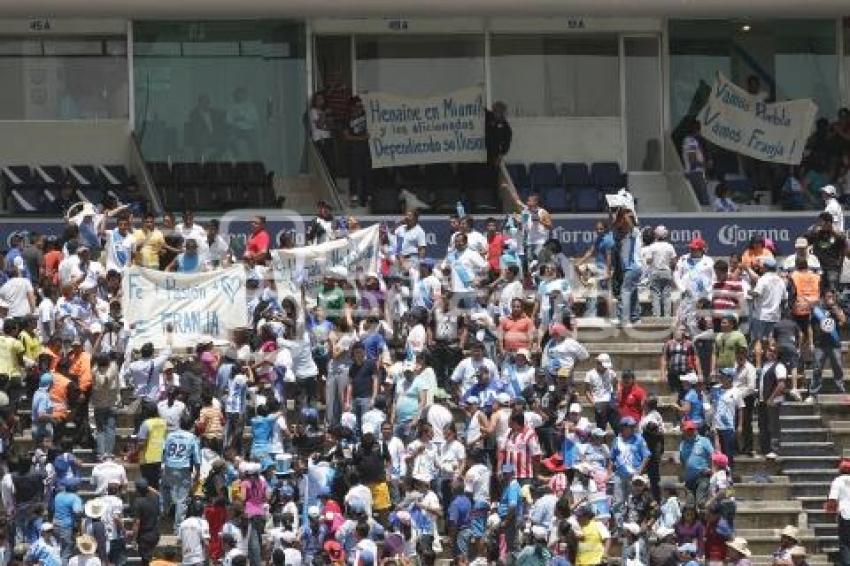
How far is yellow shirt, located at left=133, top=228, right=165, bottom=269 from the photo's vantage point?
4422cm

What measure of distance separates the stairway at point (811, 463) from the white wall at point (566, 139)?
10.8 metres

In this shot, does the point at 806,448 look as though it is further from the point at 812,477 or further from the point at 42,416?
the point at 42,416

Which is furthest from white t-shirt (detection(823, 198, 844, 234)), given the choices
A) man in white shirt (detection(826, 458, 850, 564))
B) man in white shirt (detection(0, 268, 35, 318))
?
man in white shirt (detection(0, 268, 35, 318))

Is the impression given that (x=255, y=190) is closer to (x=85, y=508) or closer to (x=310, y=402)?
(x=310, y=402)

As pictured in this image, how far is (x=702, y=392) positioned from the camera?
40781 mm

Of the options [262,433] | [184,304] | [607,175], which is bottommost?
[262,433]

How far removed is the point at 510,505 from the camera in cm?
3841

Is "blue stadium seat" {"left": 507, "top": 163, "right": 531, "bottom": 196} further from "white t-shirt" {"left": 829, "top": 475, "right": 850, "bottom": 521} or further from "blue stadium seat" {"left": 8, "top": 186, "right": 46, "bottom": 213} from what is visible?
"white t-shirt" {"left": 829, "top": 475, "right": 850, "bottom": 521}

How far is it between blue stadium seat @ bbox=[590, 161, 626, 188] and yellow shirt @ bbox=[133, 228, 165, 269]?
369 inches

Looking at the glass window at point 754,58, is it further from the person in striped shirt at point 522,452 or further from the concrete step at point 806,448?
the person in striped shirt at point 522,452

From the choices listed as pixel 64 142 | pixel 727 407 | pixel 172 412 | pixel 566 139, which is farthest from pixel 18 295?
pixel 566 139

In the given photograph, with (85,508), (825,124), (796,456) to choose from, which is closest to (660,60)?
(825,124)

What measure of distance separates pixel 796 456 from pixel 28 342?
9697 mm

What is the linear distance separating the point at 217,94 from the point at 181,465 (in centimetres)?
1317
